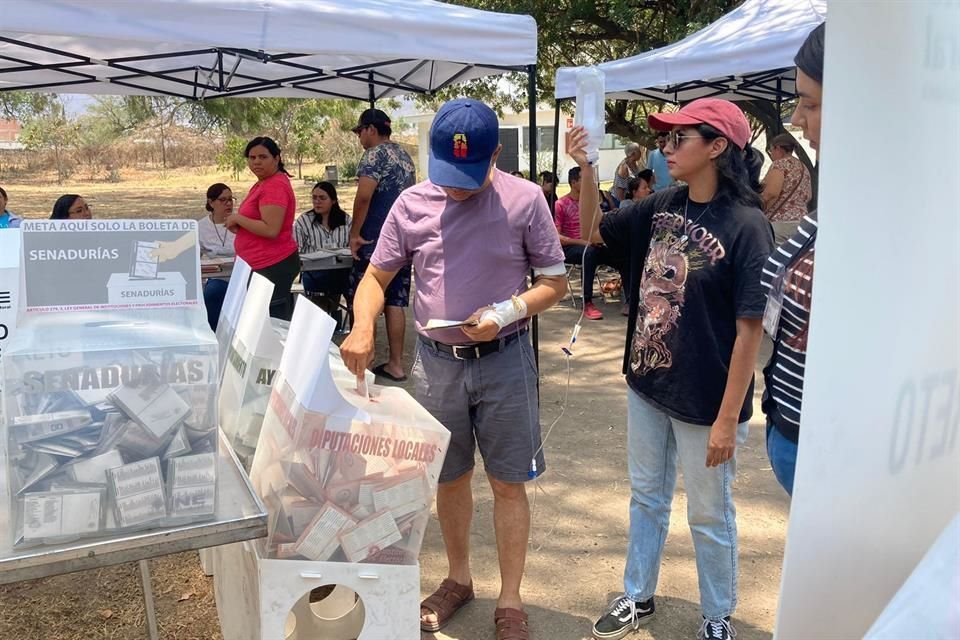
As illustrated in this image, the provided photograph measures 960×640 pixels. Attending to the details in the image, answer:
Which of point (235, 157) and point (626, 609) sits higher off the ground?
point (235, 157)

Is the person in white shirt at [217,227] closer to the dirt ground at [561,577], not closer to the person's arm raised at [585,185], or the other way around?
the dirt ground at [561,577]

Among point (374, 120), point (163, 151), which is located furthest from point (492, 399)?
point (163, 151)

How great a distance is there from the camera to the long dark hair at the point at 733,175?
1.98 meters

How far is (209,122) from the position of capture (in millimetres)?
27188

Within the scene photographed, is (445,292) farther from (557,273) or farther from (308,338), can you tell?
(308,338)

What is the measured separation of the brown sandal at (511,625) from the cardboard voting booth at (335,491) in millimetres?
585

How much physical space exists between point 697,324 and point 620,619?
103cm

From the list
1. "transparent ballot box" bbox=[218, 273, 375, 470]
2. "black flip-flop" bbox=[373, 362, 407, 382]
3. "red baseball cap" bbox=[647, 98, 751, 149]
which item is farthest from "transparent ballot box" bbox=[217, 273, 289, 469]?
"black flip-flop" bbox=[373, 362, 407, 382]

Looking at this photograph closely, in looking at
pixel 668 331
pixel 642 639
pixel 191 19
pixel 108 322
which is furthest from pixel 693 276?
pixel 191 19

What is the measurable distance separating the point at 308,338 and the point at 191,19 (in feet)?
7.72

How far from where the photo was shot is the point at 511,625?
2.41 metres

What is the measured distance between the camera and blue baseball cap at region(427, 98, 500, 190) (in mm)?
2076

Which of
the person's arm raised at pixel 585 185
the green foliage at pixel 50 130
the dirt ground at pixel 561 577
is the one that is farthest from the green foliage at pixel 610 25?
the green foliage at pixel 50 130

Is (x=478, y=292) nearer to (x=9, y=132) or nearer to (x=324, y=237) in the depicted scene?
(x=324, y=237)
